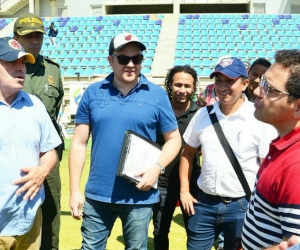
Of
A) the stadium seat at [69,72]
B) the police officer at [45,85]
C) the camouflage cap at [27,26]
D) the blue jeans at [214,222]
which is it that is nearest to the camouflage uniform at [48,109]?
the police officer at [45,85]

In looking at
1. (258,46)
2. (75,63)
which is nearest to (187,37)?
(258,46)

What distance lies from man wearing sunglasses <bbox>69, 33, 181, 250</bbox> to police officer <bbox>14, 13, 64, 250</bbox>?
90cm

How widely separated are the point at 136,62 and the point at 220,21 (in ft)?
72.4

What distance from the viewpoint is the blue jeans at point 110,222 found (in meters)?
2.70

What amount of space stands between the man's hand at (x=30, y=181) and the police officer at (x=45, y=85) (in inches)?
40.9

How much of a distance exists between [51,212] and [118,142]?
4.46ft

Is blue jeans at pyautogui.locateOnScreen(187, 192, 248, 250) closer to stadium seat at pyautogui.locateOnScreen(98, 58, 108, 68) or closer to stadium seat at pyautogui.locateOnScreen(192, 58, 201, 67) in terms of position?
stadium seat at pyautogui.locateOnScreen(192, 58, 201, 67)

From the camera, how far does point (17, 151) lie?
247cm

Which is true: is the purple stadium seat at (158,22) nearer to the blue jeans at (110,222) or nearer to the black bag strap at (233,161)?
the black bag strap at (233,161)

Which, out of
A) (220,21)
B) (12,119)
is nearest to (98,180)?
(12,119)

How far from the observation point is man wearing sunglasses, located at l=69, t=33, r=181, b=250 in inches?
106

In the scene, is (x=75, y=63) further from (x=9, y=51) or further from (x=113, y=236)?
(x=9, y=51)

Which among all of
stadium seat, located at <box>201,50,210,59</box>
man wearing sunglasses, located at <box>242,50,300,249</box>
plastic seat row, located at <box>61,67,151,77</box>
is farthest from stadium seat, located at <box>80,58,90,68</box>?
man wearing sunglasses, located at <box>242,50,300,249</box>

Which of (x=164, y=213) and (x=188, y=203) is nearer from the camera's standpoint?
(x=188, y=203)
